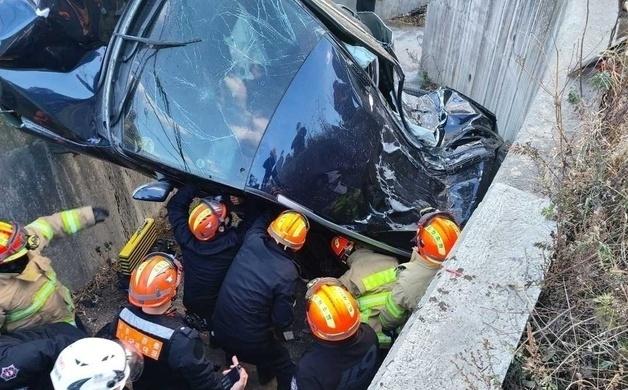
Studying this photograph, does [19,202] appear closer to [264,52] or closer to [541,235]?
[264,52]

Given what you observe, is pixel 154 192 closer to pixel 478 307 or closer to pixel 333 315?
pixel 333 315

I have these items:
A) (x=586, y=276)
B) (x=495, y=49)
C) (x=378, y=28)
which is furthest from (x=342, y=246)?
(x=495, y=49)

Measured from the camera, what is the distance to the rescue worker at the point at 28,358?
263cm

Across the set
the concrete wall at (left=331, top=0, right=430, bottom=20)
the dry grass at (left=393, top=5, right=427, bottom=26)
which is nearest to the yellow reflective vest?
the concrete wall at (left=331, top=0, right=430, bottom=20)

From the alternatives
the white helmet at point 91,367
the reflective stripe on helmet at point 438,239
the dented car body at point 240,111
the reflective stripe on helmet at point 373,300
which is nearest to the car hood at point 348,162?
the dented car body at point 240,111

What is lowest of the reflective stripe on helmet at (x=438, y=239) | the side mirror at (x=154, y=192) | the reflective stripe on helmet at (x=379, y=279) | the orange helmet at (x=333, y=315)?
the reflective stripe on helmet at (x=379, y=279)

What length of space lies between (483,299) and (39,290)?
8.08 feet

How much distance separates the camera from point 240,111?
3.34 meters

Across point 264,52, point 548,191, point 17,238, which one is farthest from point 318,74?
point 17,238

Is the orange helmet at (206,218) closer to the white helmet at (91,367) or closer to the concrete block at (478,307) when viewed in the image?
the white helmet at (91,367)

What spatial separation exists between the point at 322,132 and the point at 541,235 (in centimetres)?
143

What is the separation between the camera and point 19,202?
3.77m

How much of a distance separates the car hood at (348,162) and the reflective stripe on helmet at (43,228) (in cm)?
131

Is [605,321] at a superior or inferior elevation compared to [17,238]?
superior
